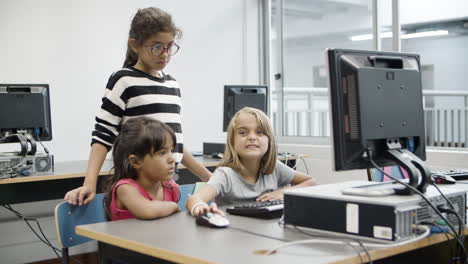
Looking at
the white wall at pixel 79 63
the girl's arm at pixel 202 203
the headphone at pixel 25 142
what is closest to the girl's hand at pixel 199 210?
the girl's arm at pixel 202 203

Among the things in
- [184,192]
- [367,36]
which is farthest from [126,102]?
[367,36]

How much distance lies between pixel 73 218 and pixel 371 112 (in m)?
1.07

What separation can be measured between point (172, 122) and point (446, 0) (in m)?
3.04

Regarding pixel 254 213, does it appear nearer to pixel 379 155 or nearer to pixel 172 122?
pixel 379 155

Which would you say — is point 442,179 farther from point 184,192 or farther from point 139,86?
point 139,86

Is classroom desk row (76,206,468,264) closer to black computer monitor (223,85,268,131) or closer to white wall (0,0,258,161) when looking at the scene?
black computer monitor (223,85,268,131)

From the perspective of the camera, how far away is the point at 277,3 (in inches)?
220

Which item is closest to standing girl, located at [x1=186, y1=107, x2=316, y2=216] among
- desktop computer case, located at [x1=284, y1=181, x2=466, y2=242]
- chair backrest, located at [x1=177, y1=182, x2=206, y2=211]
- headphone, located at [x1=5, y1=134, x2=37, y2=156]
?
chair backrest, located at [x1=177, y1=182, x2=206, y2=211]

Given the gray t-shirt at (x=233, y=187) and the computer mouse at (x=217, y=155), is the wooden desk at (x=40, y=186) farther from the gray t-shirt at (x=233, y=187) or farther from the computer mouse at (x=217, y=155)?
the gray t-shirt at (x=233, y=187)

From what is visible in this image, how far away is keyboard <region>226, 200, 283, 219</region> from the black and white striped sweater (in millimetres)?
599

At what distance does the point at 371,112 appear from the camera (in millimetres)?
1571

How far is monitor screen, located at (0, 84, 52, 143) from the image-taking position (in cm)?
326

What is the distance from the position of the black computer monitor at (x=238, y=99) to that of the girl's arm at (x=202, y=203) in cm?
204

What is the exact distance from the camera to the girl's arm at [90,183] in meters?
2.01
